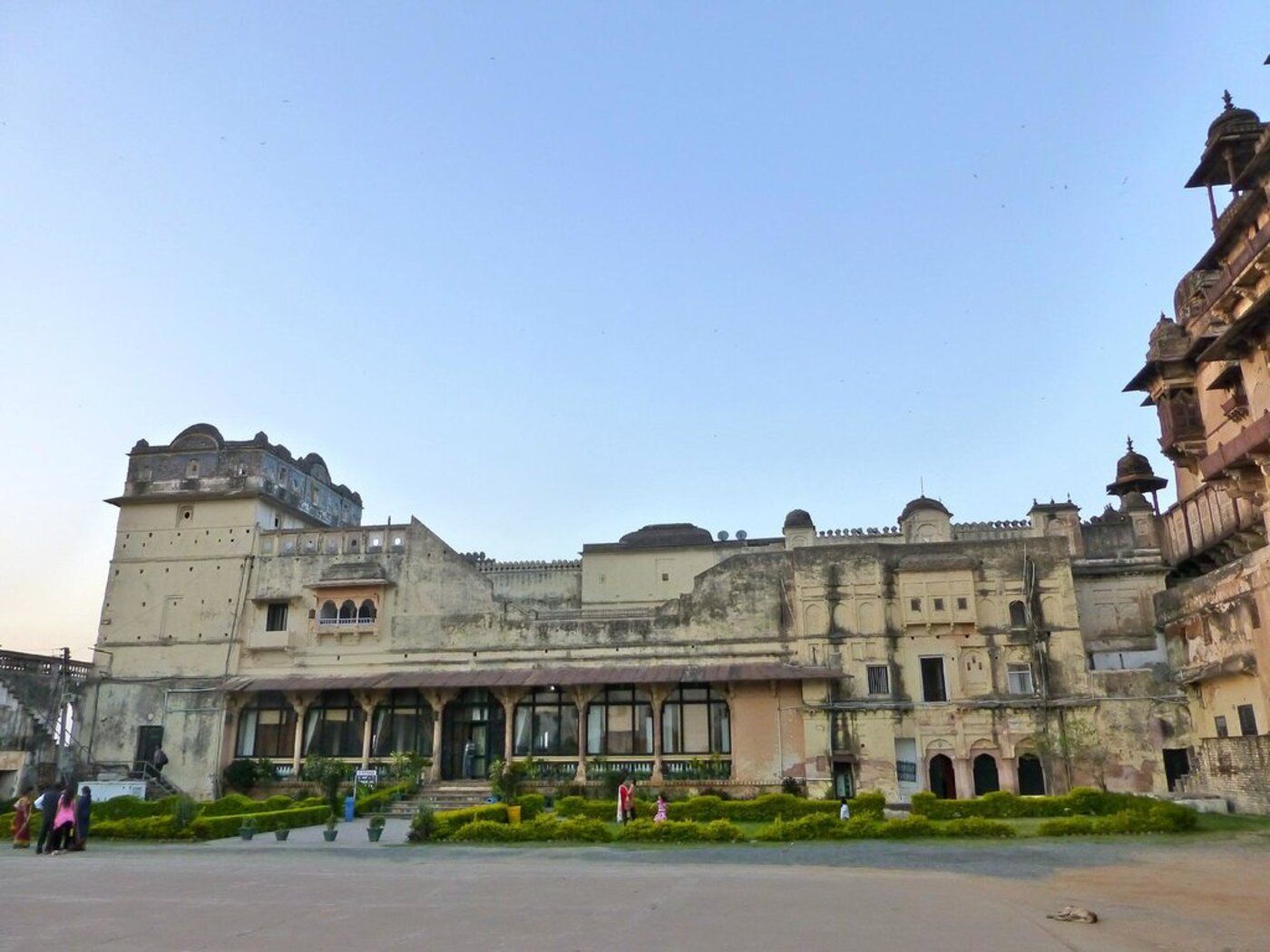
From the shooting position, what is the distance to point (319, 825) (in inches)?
1072

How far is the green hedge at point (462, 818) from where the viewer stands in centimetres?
2170

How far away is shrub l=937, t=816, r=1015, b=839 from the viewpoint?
20.2m

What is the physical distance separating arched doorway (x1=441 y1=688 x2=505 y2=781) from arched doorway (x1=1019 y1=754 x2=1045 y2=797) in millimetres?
17853

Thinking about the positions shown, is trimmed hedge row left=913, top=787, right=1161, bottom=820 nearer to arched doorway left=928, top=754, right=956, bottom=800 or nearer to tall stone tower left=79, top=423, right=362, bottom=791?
arched doorway left=928, top=754, right=956, bottom=800

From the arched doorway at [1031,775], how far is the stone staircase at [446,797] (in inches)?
688

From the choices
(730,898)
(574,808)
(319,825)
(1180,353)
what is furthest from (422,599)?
(1180,353)

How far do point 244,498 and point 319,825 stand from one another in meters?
16.3

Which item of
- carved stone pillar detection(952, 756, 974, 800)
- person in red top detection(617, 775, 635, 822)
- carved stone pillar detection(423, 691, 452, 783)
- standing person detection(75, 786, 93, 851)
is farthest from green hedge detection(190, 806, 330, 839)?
carved stone pillar detection(952, 756, 974, 800)

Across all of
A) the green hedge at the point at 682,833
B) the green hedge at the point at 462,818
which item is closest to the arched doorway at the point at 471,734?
the green hedge at the point at 462,818

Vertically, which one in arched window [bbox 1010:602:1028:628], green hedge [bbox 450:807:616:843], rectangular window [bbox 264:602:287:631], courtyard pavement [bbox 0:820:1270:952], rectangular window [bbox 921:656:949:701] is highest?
rectangular window [bbox 264:602:287:631]

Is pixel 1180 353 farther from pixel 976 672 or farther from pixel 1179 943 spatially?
pixel 1179 943

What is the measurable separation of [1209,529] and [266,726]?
34.3 meters

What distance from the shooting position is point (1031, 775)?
3097cm

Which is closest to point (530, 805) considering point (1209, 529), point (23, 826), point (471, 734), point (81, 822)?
point (471, 734)
